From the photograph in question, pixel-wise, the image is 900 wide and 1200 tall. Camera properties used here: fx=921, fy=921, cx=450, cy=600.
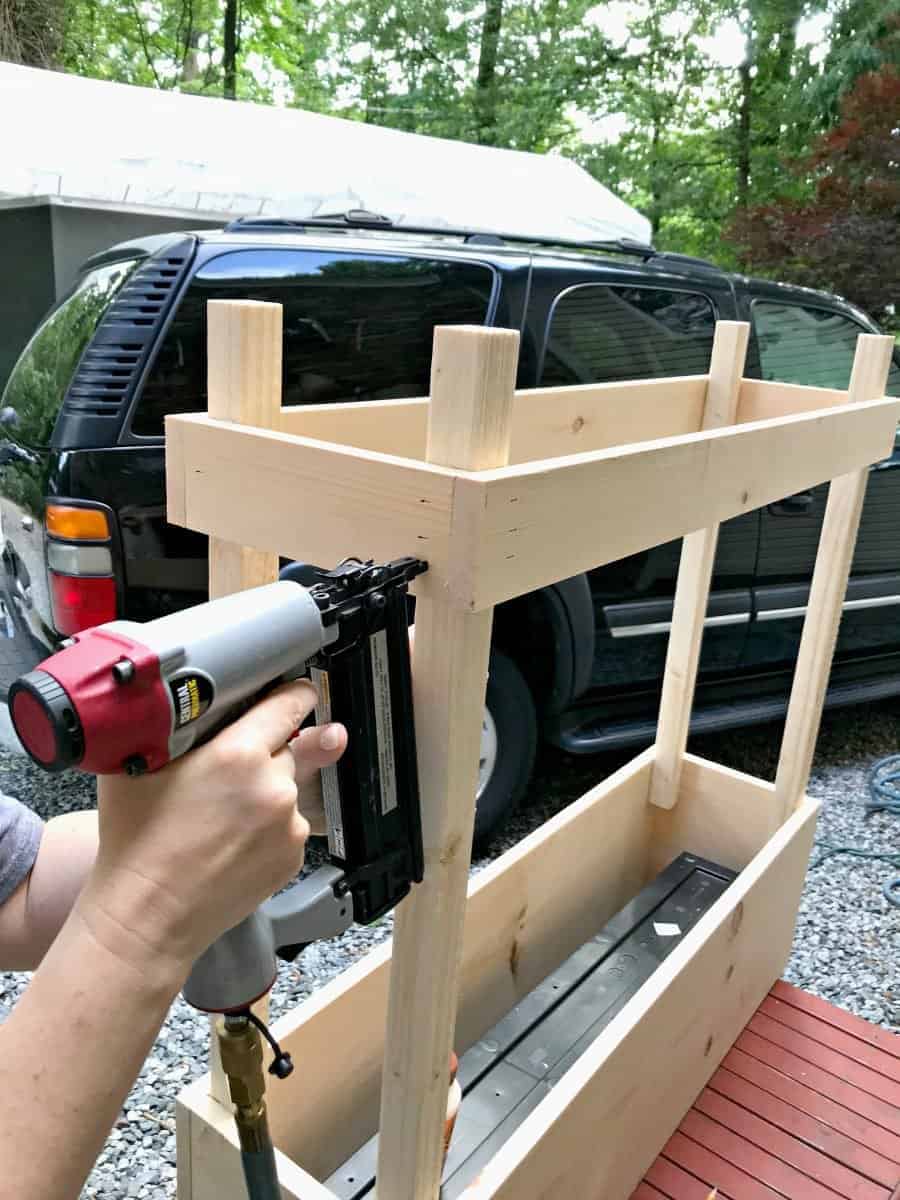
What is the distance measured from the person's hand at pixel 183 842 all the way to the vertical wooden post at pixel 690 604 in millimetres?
1631

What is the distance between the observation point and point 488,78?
15375 mm

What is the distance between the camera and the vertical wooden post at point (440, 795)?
2.85 feet

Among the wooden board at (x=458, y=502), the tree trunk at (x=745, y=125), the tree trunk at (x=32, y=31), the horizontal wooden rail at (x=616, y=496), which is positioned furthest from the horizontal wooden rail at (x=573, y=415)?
the tree trunk at (x=32, y=31)

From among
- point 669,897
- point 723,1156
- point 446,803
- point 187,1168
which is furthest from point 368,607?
point 669,897

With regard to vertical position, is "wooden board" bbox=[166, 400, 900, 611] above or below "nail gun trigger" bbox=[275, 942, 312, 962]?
above

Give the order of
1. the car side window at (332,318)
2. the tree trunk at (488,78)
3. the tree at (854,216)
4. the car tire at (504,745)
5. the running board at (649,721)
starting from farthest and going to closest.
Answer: the tree trunk at (488,78) < the tree at (854,216) < the running board at (649,721) < the car tire at (504,745) < the car side window at (332,318)

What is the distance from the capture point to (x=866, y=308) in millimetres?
8625

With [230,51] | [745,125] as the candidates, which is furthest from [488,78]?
[230,51]

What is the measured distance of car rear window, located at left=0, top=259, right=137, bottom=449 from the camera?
2432 mm

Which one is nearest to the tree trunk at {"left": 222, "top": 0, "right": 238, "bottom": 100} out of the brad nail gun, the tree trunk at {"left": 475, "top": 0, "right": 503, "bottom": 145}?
the tree trunk at {"left": 475, "top": 0, "right": 503, "bottom": 145}

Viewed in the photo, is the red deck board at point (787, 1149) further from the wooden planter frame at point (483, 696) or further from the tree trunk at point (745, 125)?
the tree trunk at point (745, 125)

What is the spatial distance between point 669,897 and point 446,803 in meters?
1.49

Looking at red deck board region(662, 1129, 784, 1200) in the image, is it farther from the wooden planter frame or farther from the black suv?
the black suv

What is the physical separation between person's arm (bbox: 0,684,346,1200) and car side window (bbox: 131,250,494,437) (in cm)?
183
